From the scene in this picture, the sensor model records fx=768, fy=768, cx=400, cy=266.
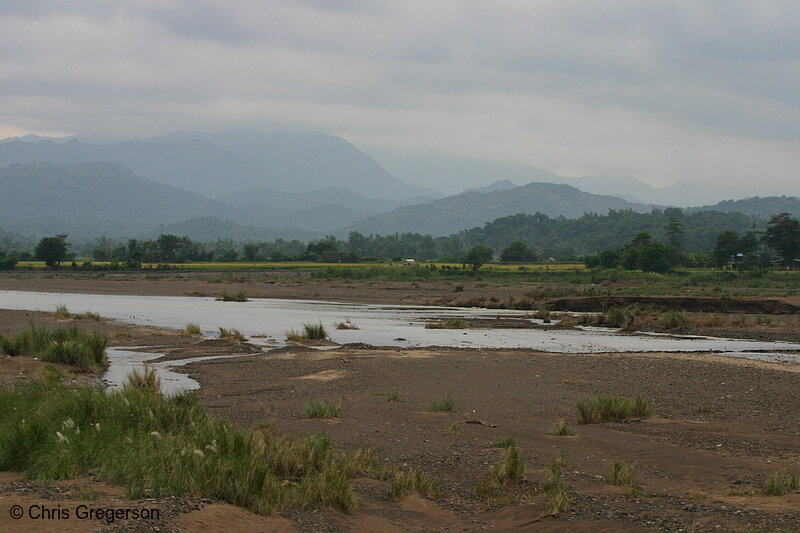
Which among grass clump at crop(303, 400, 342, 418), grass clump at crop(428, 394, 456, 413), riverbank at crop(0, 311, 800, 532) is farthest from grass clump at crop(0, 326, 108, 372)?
grass clump at crop(428, 394, 456, 413)

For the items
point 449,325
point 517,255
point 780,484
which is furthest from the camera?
point 517,255

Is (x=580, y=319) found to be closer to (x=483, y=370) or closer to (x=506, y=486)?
(x=483, y=370)

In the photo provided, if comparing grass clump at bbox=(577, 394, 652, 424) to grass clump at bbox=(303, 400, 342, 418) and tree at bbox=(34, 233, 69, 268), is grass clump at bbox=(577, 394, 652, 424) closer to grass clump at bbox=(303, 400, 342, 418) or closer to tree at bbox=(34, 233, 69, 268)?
grass clump at bbox=(303, 400, 342, 418)

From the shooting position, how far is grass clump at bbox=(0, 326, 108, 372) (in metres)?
22.5

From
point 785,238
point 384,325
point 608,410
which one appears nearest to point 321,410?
point 608,410

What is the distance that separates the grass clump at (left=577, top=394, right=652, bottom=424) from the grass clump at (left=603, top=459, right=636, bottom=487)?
152 inches

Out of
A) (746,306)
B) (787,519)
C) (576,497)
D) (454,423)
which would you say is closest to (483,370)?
(454,423)

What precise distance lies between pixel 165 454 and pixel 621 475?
6.19 m

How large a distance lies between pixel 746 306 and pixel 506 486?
132 ft

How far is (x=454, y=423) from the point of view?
48.2 feet

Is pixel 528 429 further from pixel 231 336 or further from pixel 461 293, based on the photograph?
pixel 461 293

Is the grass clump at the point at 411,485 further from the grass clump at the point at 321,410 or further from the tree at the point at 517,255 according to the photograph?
the tree at the point at 517,255

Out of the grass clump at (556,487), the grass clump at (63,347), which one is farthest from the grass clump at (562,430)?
the grass clump at (63,347)

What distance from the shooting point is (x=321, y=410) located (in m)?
15.2
